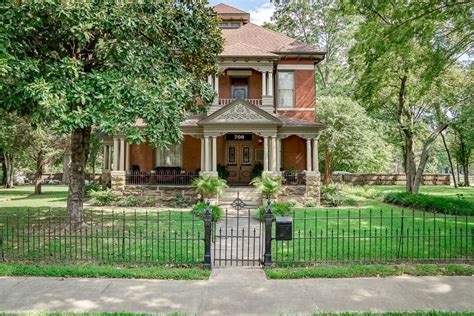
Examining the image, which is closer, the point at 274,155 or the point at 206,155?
the point at 274,155

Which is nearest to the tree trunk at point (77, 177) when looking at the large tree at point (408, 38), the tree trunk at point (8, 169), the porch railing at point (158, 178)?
the porch railing at point (158, 178)

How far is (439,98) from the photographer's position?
68.2 feet

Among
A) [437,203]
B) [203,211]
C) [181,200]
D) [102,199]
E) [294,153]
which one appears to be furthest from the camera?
[294,153]

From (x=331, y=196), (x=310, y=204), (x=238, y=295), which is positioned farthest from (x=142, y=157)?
(x=238, y=295)

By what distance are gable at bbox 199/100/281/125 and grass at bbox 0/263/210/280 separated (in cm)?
1200

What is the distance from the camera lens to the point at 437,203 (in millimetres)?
15344

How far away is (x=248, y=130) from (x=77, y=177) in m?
9.38

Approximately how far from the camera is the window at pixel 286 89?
809 inches

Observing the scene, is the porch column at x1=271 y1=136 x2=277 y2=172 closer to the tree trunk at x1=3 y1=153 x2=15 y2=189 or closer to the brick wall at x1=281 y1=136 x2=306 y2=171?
the brick wall at x1=281 y1=136 x2=306 y2=171

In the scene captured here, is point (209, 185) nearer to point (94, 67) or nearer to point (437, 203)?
point (94, 67)

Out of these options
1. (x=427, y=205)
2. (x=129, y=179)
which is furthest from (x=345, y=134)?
(x=129, y=179)

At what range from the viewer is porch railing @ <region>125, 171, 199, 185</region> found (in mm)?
18938

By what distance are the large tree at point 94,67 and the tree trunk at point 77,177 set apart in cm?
3

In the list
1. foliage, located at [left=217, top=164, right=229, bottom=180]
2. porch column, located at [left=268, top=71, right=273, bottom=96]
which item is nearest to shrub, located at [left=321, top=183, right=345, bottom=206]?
foliage, located at [left=217, top=164, right=229, bottom=180]
